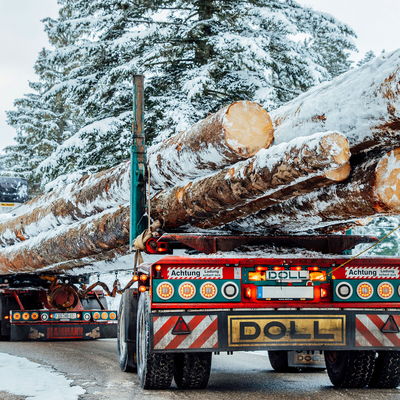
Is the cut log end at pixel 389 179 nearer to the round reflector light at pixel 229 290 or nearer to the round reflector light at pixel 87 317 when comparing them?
the round reflector light at pixel 229 290

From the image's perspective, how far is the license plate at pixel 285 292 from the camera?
292 inches

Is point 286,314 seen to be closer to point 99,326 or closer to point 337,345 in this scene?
point 337,345

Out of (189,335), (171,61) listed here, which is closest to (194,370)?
(189,335)

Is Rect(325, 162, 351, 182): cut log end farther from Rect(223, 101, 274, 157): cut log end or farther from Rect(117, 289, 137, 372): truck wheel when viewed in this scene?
Rect(117, 289, 137, 372): truck wheel

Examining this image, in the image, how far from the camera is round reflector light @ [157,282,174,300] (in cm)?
728

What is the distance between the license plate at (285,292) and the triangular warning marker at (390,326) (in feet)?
2.40

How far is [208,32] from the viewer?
21312 mm

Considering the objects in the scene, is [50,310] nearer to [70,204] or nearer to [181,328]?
[70,204]

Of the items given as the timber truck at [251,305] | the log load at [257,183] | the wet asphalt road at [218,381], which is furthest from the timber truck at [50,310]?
the timber truck at [251,305]

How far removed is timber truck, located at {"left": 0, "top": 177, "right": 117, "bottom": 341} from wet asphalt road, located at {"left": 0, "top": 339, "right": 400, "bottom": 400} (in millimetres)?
1616

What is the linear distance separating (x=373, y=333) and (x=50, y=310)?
26.6 feet

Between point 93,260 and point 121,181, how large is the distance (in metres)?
2.01

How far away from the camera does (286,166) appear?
590 centimetres

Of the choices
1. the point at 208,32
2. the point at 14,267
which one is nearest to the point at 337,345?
the point at 14,267
